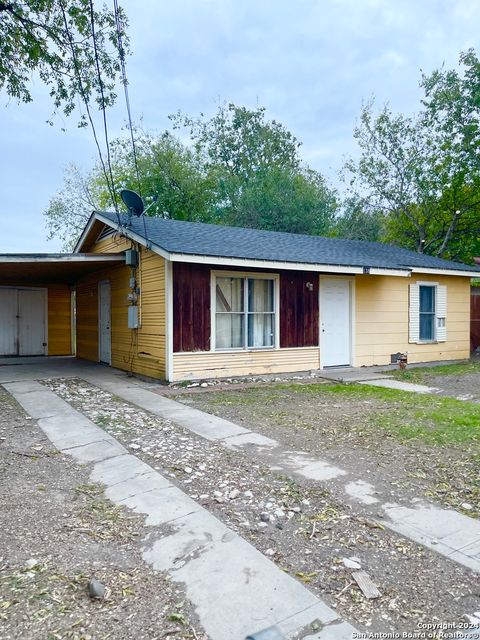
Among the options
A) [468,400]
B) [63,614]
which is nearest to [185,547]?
[63,614]

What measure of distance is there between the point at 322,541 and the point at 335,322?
8.09m

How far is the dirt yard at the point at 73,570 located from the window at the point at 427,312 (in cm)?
1059

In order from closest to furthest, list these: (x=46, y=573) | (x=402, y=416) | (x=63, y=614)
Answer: (x=63, y=614)
(x=46, y=573)
(x=402, y=416)

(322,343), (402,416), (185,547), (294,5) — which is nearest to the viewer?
(185,547)

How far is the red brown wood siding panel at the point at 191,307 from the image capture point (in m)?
8.34

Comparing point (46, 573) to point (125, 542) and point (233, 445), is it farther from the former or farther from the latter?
point (233, 445)

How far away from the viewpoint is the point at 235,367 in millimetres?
9062

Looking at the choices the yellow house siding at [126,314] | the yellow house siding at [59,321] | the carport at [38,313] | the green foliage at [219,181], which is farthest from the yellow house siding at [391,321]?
the green foliage at [219,181]

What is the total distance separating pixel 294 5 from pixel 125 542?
33.2 ft

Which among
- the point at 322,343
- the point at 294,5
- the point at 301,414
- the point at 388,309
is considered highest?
the point at 294,5

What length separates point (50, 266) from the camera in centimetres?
1036

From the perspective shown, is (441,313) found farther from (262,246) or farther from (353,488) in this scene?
(353,488)

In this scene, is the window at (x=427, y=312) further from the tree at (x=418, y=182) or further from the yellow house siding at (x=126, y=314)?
the tree at (x=418, y=182)

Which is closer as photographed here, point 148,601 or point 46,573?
point 148,601
